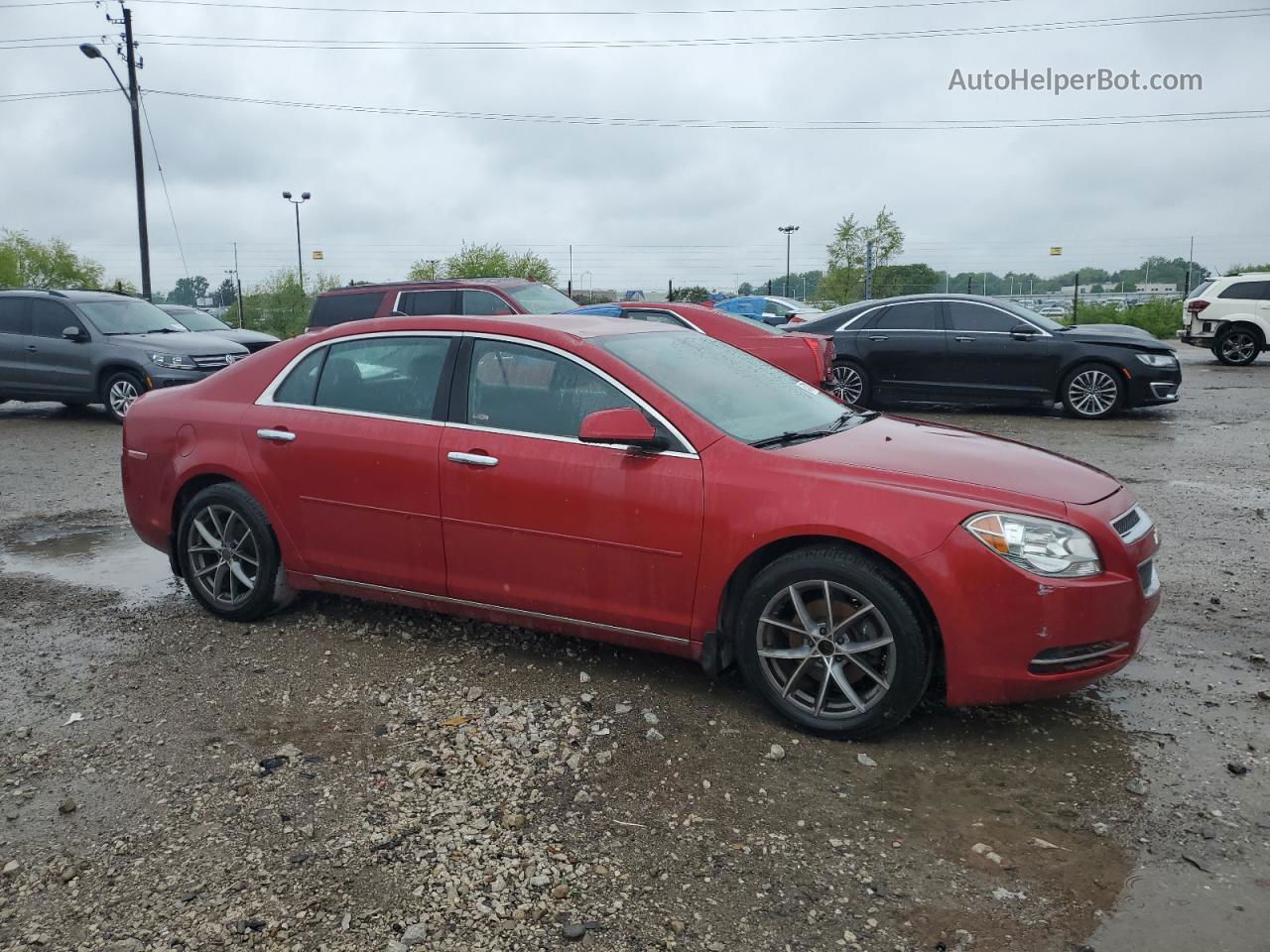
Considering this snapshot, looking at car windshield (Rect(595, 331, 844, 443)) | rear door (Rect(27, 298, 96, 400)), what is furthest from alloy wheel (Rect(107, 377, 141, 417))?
car windshield (Rect(595, 331, 844, 443))

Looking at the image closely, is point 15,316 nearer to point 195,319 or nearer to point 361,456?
point 195,319

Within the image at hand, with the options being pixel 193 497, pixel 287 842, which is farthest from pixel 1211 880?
pixel 193 497

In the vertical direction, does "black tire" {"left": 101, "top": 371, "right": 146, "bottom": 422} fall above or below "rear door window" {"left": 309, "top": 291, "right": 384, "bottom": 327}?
below

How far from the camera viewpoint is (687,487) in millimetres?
4102

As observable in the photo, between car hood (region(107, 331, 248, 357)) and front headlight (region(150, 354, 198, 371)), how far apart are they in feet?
0.28

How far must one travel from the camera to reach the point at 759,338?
11.4 metres

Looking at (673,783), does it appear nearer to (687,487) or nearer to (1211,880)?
(687,487)

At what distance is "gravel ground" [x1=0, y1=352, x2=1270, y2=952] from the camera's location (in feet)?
9.49

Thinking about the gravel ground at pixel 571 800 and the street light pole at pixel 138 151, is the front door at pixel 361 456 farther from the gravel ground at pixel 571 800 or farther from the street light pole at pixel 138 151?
the street light pole at pixel 138 151

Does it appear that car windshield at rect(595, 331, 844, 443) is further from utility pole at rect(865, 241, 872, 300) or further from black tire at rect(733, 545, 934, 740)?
utility pole at rect(865, 241, 872, 300)

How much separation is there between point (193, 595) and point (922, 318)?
34.2 feet

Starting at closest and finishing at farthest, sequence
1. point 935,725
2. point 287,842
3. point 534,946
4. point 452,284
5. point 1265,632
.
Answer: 1. point 534,946
2. point 287,842
3. point 935,725
4. point 1265,632
5. point 452,284

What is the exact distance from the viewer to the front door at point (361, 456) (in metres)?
4.73

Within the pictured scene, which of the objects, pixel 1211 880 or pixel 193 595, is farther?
pixel 193 595
